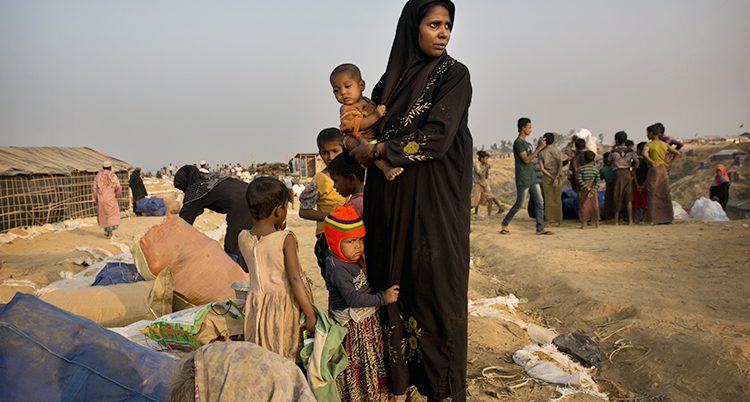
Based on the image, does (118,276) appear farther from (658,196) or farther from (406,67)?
(658,196)

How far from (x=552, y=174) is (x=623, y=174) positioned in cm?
129

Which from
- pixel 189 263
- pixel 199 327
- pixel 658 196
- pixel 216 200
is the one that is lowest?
pixel 199 327

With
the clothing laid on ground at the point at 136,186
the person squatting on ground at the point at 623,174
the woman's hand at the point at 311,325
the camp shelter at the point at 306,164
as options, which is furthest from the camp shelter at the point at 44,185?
the person squatting on ground at the point at 623,174

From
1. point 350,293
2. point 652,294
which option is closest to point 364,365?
point 350,293

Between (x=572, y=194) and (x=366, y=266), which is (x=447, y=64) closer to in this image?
(x=366, y=266)

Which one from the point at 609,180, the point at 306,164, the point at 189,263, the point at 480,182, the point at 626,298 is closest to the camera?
the point at 189,263

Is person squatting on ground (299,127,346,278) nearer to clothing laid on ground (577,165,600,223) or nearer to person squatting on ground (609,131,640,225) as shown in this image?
clothing laid on ground (577,165,600,223)

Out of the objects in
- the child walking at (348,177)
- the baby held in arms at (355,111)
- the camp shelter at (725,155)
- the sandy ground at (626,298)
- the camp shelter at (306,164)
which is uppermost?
the camp shelter at (306,164)

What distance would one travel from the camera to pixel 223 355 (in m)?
1.33

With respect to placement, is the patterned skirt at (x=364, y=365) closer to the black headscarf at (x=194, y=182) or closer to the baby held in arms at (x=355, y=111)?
the baby held in arms at (x=355, y=111)

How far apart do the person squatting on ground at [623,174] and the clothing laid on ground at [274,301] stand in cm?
816

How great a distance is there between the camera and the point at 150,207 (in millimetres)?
15562

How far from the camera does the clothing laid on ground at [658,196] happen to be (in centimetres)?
859

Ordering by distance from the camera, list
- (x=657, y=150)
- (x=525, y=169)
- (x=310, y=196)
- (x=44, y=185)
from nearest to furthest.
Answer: (x=310, y=196)
(x=525, y=169)
(x=657, y=150)
(x=44, y=185)
